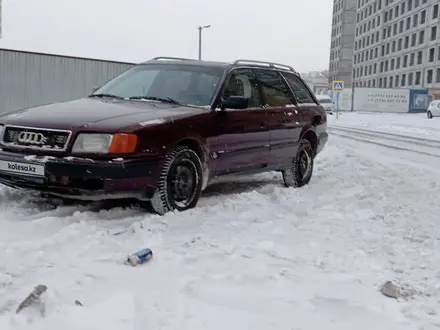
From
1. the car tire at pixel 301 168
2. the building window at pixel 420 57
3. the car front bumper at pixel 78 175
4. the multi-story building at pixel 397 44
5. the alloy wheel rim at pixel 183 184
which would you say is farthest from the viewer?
the building window at pixel 420 57

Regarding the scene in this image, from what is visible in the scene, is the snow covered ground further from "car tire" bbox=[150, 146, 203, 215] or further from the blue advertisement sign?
the blue advertisement sign

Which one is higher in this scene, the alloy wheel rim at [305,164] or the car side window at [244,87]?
the car side window at [244,87]

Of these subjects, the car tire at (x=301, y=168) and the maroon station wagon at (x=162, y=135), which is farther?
the car tire at (x=301, y=168)

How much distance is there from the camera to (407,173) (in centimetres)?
816

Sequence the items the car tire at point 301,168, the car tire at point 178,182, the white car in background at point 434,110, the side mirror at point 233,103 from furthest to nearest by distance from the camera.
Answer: the white car in background at point 434,110
the car tire at point 301,168
the side mirror at point 233,103
the car tire at point 178,182

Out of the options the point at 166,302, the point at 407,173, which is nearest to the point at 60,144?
the point at 166,302

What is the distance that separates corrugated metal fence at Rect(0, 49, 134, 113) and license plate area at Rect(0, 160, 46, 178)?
1129 centimetres

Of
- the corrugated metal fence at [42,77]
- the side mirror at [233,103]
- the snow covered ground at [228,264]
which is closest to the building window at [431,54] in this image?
the corrugated metal fence at [42,77]

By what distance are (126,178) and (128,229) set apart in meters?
0.44

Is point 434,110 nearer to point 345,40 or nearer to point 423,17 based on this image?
point 423,17

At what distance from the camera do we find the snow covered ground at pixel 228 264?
8.71 ft

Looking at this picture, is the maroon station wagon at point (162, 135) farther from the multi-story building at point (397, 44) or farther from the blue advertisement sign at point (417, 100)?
the multi-story building at point (397, 44)

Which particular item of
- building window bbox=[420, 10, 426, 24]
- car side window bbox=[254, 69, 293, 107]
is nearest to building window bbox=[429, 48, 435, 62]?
building window bbox=[420, 10, 426, 24]

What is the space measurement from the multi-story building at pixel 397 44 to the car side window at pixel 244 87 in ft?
219
